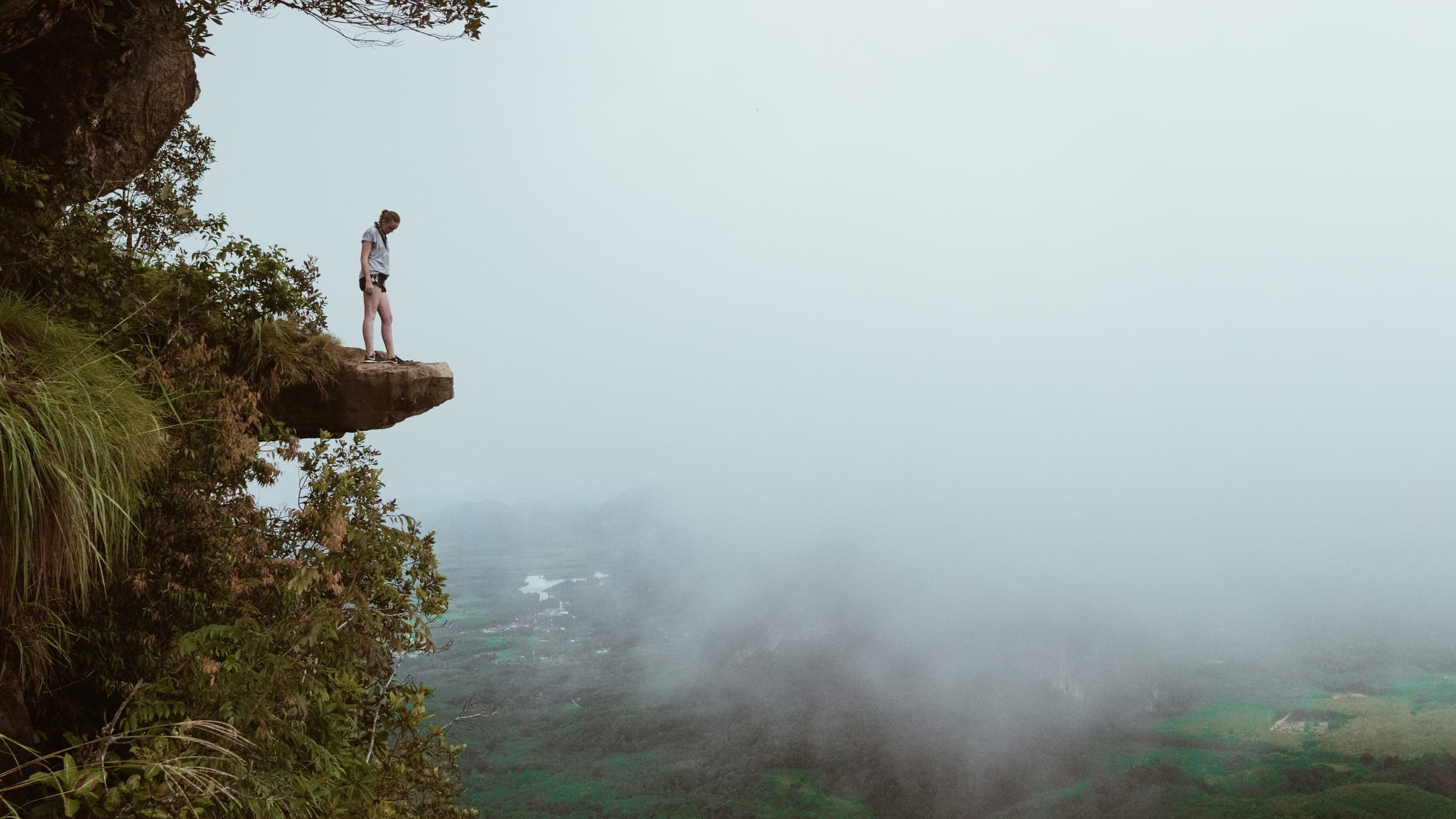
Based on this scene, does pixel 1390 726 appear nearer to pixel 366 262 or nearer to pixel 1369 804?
pixel 1369 804

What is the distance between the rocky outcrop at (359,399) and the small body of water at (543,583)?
167m

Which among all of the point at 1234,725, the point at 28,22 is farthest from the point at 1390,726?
the point at 28,22

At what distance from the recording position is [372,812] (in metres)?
4.14

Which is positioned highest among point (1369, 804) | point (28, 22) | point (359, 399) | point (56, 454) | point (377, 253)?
point (28, 22)

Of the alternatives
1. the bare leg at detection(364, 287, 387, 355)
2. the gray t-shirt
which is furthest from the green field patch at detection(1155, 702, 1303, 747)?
the gray t-shirt

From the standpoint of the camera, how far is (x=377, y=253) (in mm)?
7383

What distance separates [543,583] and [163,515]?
18762 cm

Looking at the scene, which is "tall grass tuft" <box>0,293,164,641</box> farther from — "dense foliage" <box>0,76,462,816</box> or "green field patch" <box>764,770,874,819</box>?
"green field patch" <box>764,770,874,819</box>

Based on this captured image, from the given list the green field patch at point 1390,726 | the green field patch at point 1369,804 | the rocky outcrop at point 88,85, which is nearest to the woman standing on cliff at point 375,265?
the rocky outcrop at point 88,85

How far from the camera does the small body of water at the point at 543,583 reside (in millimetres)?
172000

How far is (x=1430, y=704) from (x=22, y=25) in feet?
425

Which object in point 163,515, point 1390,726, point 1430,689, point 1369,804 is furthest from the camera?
point 1430,689

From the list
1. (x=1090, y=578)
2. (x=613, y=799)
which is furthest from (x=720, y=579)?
(x=613, y=799)

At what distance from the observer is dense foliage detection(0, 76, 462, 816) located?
348 centimetres
